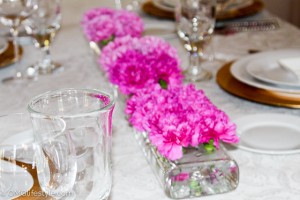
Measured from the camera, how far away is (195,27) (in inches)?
47.9

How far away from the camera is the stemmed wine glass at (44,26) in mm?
1265

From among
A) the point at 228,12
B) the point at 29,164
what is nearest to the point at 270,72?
the point at 228,12

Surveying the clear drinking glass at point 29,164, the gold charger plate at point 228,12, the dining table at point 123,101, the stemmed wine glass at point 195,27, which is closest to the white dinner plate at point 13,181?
the clear drinking glass at point 29,164

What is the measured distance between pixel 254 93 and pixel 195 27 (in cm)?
23

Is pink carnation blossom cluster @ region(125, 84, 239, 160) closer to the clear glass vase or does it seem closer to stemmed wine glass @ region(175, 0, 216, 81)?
the clear glass vase

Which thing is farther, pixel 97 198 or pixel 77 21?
pixel 77 21

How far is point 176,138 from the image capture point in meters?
0.72

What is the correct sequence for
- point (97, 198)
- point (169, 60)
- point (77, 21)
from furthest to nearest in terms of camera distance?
1. point (77, 21)
2. point (169, 60)
3. point (97, 198)

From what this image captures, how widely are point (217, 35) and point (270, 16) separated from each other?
0.26 meters

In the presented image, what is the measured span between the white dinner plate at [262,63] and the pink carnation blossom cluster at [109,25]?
0.83 ft

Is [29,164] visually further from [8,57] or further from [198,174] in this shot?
[8,57]

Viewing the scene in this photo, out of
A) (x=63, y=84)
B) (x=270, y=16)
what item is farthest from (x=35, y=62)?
(x=270, y=16)

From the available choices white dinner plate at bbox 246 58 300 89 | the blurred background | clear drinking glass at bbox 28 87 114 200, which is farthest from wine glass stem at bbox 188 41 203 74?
the blurred background

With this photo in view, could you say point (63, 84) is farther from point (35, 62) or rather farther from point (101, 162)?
point (101, 162)
